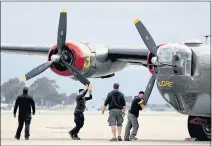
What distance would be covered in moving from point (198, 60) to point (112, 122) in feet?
12.4

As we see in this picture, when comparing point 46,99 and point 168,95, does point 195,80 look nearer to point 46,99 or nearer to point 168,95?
point 168,95

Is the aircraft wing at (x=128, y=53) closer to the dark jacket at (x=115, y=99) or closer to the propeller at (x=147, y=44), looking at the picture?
the propeller at (x=147, y=44)

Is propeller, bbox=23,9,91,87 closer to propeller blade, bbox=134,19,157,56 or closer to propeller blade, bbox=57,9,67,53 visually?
propeller blade, bbox=57,9,67,53

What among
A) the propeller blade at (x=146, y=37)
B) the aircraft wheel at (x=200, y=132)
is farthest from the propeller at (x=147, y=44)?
the aircraft wheel at (x=200, y=132)

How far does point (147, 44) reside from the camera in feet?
95.5

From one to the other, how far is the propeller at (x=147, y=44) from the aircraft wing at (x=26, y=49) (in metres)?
4.57

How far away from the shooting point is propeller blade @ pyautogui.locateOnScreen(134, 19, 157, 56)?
94.4ft

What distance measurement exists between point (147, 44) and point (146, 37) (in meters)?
0.39

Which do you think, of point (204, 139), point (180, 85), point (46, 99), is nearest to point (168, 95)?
point (180, 85)

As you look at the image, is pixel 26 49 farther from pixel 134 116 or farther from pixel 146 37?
pixel 134 116

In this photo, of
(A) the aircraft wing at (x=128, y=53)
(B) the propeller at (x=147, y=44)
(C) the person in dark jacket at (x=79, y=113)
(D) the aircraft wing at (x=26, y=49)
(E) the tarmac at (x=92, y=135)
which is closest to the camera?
(E) the tarmac at (x=92, y=135)

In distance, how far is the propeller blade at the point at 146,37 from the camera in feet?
94.4

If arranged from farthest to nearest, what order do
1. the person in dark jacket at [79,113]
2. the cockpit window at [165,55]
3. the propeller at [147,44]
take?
the propeller at [147,44], the person in dark jacket at [79,113], the cockpit window at [165,55]

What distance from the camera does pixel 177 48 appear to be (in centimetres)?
2659
